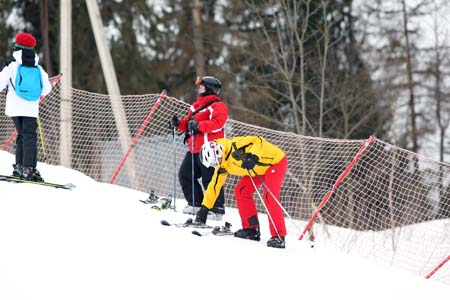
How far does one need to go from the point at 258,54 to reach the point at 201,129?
1354 cm

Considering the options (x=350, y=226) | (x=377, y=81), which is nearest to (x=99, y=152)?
(x=350, y=226)

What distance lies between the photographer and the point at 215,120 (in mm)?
7441

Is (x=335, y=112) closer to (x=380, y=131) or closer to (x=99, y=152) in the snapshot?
(x=380, y=131)

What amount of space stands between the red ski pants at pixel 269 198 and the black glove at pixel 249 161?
0.30 meters

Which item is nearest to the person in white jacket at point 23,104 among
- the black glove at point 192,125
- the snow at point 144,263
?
the snow at point 144,263

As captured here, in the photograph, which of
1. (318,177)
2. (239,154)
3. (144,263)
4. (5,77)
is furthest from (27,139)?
(318,177)

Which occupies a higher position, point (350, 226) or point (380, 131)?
point (380, 131)

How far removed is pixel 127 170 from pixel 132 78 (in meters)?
10.1

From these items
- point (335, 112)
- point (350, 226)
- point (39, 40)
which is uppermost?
point (39, 40)

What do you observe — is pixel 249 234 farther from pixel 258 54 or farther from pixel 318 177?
pixel 258 54

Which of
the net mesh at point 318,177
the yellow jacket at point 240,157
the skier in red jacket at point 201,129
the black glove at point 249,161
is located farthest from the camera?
the net mesh at point 318,177

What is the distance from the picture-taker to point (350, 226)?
42.5 ft

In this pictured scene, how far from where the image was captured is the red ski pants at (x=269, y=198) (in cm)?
650

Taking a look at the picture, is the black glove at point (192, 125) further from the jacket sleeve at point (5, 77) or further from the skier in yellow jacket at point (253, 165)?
the jacket sleeve at point (5, 77)
